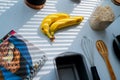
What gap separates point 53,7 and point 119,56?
0.44 m

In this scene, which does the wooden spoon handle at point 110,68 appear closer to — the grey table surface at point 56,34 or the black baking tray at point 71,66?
the grey table surface at point 56,34

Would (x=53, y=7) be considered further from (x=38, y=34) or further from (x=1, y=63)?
(x=1, y=63)

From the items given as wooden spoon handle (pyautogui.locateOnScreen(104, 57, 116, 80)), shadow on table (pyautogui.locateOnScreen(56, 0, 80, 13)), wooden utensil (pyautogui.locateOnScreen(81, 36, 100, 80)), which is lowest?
wooden spoon handle (pyautogui.locateOnScreen(104, 57, 116, 80))

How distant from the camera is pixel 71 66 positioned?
1133mm

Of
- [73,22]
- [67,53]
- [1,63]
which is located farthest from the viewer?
[73,22]

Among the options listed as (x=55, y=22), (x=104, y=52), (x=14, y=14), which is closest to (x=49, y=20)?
(x=55, y=22)

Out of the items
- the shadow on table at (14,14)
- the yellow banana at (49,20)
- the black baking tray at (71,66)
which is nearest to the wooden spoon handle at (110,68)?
the black baking tray at (71,66)

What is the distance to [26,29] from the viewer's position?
117 cm

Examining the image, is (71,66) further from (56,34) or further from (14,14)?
(14,14)

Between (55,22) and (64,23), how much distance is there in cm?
5

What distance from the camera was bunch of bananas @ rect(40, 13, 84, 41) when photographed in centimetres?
118

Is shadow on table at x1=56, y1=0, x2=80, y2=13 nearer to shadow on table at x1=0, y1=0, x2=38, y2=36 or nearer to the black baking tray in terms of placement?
shadow on table at x1=0, y1=0, x2=38, y2=36

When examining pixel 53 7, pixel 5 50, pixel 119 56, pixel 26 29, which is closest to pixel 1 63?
pixel 5 50

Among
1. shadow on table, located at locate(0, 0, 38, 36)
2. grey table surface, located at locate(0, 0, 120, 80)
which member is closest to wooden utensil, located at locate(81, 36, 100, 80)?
grey table surface, located at locate(0, 0, 120, 80)
